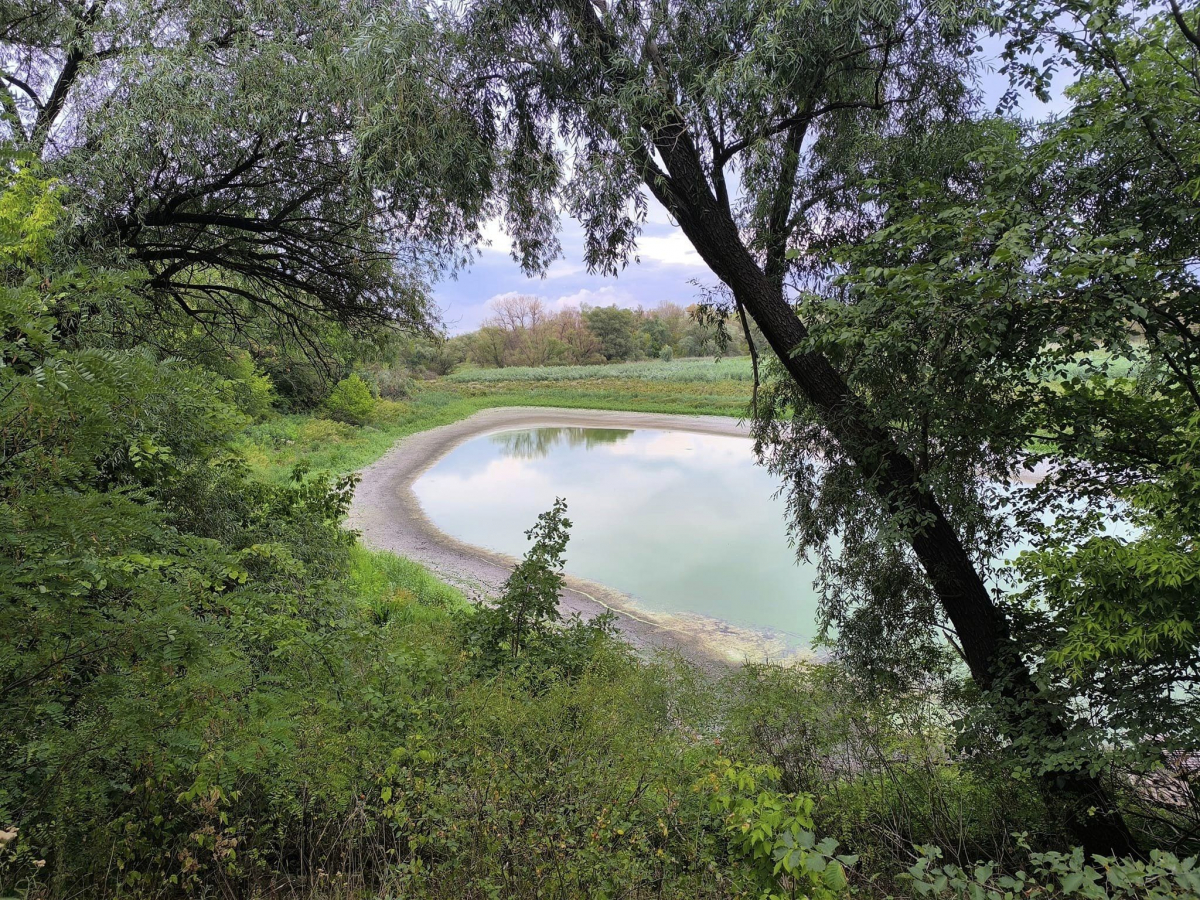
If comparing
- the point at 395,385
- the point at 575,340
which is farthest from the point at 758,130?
the point at 575,340

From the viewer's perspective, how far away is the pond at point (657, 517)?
9.45 m

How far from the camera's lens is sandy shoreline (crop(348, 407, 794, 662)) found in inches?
311

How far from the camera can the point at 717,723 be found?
4.57m

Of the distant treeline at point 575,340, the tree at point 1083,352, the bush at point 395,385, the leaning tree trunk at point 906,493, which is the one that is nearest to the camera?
the tree at point 1083,352

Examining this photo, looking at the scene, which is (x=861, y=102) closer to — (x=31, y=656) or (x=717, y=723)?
(x=717, y=723)

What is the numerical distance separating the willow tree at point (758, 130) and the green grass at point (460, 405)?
6075 millimetres

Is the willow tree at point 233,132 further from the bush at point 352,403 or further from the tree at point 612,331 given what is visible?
the tree at point 612,331

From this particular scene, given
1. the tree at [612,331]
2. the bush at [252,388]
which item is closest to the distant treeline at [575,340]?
the tree at [612,331]

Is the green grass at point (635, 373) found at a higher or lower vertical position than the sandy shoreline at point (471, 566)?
higher

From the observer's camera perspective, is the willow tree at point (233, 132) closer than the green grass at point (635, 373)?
Yes

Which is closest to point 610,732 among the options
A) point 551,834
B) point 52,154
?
point 551,834

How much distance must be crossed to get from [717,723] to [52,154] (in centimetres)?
678

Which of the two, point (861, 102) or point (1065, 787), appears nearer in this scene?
point (1065, 787)

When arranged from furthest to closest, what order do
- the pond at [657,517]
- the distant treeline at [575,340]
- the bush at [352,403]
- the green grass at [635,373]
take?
the distant treeline at [575,340] < the green grass at [635,373] < the bush at [352,403] < the pond at [657,517]
